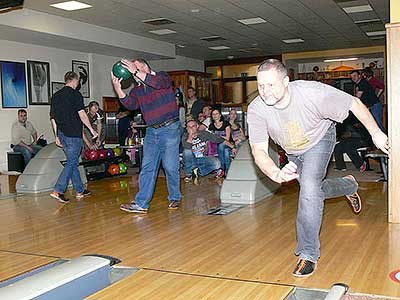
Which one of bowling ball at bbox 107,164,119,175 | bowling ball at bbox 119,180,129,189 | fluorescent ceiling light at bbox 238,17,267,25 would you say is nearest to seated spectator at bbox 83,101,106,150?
bowling ball at bbox 107,164,119,175

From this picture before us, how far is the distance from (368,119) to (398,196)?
1.52 m

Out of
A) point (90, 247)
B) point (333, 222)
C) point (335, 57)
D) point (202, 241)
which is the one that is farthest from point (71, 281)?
point (335, 57)

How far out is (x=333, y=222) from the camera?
13.1 feet

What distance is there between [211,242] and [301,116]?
1.27 metres

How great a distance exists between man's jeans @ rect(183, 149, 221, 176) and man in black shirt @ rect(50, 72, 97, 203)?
1906mm

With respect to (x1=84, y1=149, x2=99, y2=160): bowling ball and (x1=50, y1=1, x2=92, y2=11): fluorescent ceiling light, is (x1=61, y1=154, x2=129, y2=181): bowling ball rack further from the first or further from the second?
(x1=50, y1=1, x2=92, y2=11): fluorescent ceiling light

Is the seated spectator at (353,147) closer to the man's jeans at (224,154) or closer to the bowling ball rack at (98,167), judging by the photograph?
the man's jeans at (224,154)

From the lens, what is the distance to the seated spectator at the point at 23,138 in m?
9.05

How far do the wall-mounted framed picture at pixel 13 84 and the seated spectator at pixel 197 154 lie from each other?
401 centimetres

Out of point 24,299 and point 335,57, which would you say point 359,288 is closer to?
point 24,299

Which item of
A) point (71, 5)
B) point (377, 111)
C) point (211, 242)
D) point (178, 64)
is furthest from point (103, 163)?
point (178, 64)

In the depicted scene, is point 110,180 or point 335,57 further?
point 335,57

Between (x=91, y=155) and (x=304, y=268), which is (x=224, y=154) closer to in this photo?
(x=91, y=155)

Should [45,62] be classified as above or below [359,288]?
above
